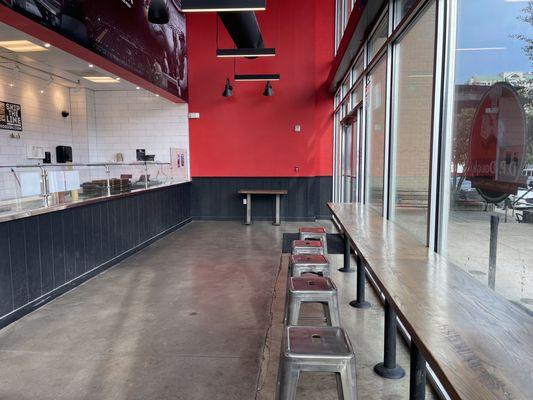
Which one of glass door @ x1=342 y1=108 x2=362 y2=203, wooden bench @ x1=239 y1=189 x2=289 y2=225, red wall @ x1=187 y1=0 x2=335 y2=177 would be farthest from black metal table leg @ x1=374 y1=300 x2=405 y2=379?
red wall @ x1=187 y1=0 x2=335 y2=177

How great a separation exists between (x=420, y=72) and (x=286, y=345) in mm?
2630

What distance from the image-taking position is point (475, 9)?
6.81ft

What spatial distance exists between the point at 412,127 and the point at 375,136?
4.46 ft

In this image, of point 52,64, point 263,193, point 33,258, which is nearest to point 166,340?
Answer: point 33,258

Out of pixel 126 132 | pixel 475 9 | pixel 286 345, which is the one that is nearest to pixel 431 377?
pixel 286 345

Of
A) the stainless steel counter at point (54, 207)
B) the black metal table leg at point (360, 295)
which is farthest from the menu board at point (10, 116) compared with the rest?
the black metal table leg at point (360, 295)

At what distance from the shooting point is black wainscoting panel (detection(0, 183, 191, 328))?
3215 millimetres

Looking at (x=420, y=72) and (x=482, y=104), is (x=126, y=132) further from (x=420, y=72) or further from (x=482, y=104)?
(x=482, y=104)

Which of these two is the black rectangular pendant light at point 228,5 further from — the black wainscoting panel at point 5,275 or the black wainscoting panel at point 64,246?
the black wainscoting panel at point 5,275

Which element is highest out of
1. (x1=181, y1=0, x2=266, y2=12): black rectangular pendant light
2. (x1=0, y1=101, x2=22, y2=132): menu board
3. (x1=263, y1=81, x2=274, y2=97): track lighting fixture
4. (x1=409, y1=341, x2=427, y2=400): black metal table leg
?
(x1=181, y1=0, x2=266, y2=12): black rectangular pendant light

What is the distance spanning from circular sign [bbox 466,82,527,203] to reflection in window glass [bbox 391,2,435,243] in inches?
38.1

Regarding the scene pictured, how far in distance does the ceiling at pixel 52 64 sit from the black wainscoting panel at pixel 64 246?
213 cm

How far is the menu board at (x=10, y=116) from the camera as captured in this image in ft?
20.5

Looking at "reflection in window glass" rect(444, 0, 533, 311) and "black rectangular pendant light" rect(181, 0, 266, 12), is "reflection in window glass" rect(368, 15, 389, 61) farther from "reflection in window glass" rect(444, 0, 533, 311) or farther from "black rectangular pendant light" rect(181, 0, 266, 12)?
"reflection in window glass" rect(444, 0, 533, 311)
